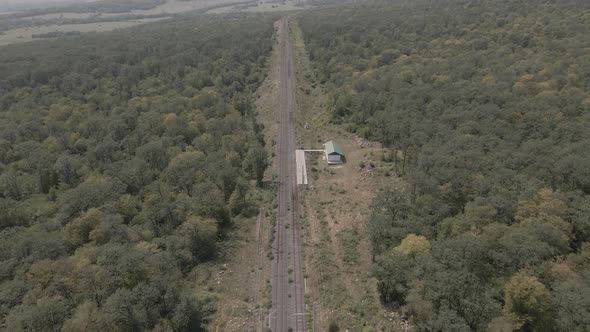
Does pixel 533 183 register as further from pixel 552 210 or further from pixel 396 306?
pixel 396 306

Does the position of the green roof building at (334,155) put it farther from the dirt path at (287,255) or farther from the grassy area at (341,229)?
the dirt path at (287,255)

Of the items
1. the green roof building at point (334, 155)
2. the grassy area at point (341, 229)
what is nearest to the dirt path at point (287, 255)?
the grassy area at point (341, 229)

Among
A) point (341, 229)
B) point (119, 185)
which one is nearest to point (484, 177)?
point (341, 229)

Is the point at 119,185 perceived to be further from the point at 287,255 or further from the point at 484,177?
the point at 484,177

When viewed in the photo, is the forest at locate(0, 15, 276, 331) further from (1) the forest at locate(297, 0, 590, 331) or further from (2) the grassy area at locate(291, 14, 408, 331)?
(1) the forest at locate(297, 0, 590, 331)

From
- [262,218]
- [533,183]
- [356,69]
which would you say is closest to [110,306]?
[262,218]

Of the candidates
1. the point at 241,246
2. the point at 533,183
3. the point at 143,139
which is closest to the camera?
the point at 533,183

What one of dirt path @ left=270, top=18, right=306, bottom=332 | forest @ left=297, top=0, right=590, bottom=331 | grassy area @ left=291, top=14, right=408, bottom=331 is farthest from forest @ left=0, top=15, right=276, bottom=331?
forest @ left=297, top=0, right=590, bottom=331
